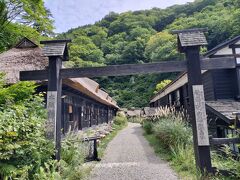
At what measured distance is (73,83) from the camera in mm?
7500

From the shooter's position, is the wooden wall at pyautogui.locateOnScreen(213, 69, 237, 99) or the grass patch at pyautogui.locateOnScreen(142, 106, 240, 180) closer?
the grass patch at pyautogui.locateOnScreen(142, 106, 240, 180)

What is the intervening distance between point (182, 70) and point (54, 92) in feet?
11.0

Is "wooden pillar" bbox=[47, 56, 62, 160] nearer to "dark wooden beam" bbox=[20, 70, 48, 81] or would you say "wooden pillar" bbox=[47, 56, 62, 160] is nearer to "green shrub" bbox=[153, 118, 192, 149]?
"dark wooden beam" bbox=[20, 70, 48, 81]

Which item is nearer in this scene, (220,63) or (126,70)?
(220,63)

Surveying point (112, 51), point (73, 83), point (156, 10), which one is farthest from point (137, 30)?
point (73, 83)

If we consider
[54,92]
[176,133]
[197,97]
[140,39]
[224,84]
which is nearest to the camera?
[197,97]

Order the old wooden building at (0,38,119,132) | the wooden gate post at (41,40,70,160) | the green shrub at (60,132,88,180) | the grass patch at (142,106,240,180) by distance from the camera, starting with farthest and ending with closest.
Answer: the old wooden building at (0,38,119,132) → the wooden gate post at (41,40,70,160) → the green shrub at (60,132,88,180) → the grass patch at (142,106,240,180)

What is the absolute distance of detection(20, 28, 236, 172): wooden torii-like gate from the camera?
483cm

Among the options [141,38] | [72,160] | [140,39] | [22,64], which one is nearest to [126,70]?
[72,160]

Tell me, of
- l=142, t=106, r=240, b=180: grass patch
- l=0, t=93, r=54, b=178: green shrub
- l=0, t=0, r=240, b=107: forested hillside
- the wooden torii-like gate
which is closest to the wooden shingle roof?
the wooden torii-like gate

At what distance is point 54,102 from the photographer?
521 cm

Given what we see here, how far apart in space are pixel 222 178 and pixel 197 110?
1595 mm

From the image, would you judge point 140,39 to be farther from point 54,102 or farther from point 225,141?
point 225,141

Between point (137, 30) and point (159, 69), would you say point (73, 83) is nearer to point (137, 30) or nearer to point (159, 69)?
point (159, 69)
